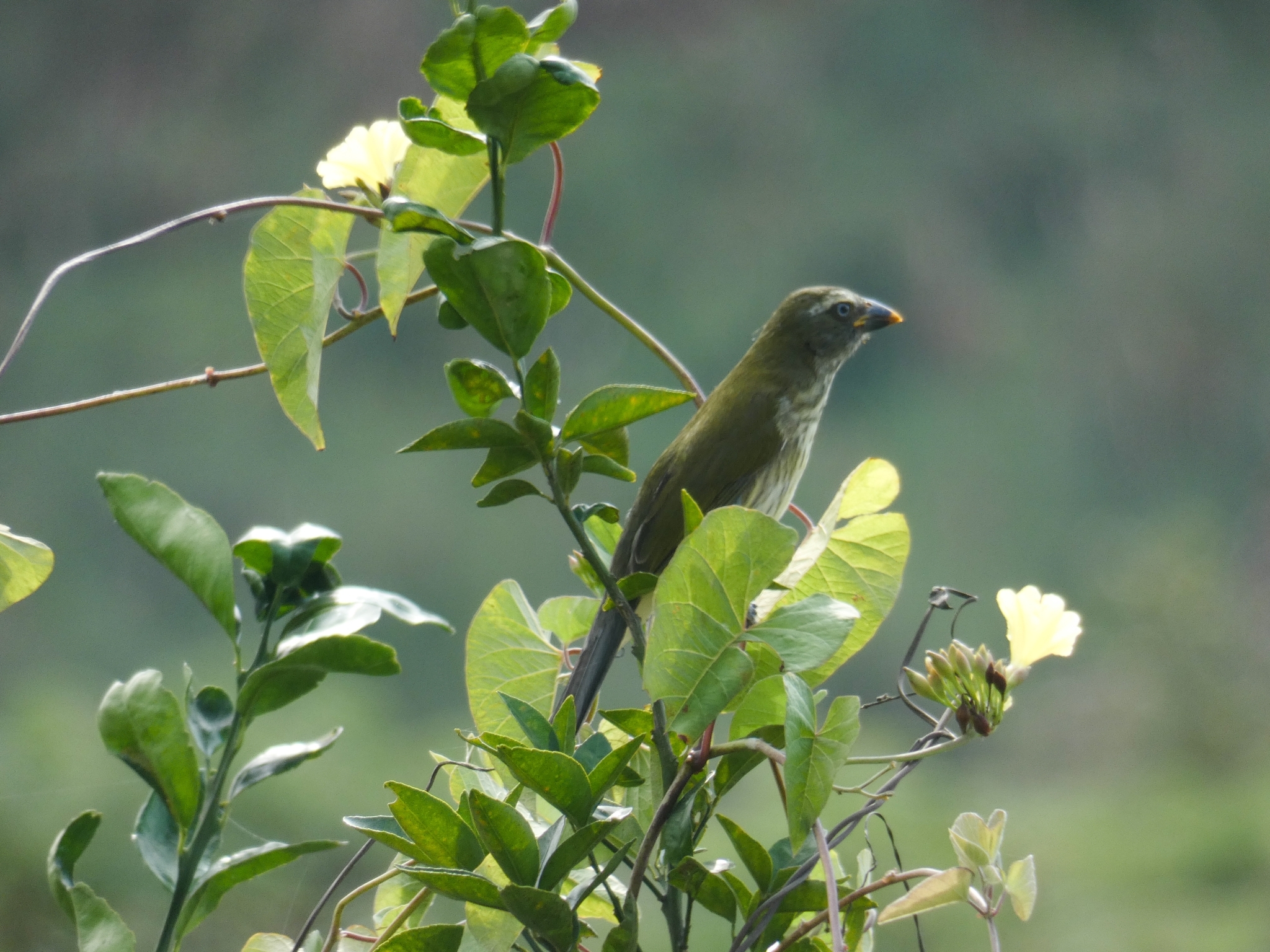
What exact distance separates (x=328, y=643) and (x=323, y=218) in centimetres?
17

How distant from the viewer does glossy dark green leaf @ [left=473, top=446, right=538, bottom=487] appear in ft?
1.12

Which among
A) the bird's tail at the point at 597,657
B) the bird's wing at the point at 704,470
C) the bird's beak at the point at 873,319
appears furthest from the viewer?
the bird's beak at the point at 873,319

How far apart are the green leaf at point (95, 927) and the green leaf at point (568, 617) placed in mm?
220

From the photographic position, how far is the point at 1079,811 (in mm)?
3457

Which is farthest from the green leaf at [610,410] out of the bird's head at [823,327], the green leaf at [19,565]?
the bird's head at [823,327]

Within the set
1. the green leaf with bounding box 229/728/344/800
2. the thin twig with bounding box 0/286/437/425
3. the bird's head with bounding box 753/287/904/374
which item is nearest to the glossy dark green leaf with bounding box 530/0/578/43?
the thin twig with bounding box 0/286/437/425

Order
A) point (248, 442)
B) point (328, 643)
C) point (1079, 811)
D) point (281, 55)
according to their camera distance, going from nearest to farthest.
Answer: point (328, 643) → point (1079, 811) → point (248, 442) → point (281, 55)

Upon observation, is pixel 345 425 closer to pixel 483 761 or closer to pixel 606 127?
pixel 606 127

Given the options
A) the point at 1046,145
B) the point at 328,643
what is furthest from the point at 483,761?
the point at 1046,145

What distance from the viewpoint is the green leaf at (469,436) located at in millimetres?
328

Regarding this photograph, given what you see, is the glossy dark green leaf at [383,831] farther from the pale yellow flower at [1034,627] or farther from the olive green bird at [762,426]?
the olive green bird at [762,426]

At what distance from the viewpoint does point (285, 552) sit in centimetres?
36

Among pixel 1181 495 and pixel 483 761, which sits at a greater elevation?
pixel 483 761

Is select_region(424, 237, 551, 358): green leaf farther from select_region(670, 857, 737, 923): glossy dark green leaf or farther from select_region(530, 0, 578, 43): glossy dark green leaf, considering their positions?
select_region(670, 857, 737, 923): glossy dark green leaf
